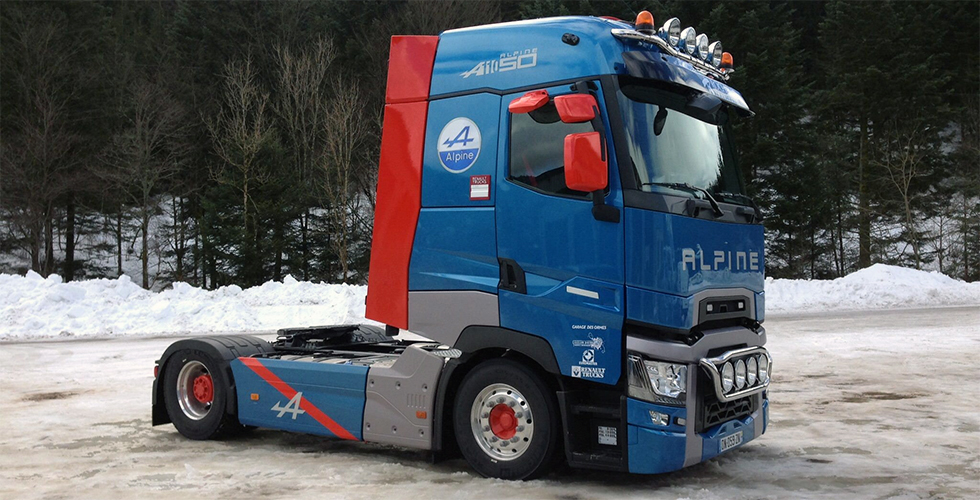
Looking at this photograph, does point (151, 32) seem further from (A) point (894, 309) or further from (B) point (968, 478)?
(B) point (968, 478)

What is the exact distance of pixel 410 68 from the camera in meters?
7.20

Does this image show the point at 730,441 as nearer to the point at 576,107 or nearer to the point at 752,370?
the point at 752,370

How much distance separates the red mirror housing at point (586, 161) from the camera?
592 centimetres

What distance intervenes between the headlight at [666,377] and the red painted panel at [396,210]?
210 centimetres

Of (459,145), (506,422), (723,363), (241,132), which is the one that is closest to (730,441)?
(723,363)

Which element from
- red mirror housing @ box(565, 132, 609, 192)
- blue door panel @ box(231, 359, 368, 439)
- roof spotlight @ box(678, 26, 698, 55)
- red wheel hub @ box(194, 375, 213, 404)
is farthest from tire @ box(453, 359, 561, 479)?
red wheel hub @ box(194, 375, 213, 404)

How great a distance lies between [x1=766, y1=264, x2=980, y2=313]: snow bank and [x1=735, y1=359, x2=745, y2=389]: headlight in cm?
1837

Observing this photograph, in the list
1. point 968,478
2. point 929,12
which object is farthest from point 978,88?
point 968,478

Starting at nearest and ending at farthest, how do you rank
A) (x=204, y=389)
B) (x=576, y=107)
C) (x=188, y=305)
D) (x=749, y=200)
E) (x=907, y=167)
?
1. (x=576, y=107)
2. (x=749, y=200)
3. (x=204, y=389)
4. (x=188, y=305)
5. (x=907, y=167)

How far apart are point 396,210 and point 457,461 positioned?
2197 millimetres

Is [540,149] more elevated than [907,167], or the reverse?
[907,167]

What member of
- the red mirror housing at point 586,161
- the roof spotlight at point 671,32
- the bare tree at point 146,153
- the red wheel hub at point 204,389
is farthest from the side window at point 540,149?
the bare tree at point 146,153

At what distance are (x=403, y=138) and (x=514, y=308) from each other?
1773mm

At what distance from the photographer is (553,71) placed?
254 inches
